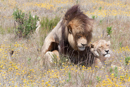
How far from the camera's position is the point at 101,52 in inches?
218

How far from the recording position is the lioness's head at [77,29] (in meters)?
4.42

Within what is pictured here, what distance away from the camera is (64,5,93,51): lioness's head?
442 centimetres

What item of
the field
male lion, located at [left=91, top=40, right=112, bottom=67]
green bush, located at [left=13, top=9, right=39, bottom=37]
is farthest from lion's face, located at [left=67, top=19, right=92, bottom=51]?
green bush, located at [left=13, top=9, right=39, bottom=37]

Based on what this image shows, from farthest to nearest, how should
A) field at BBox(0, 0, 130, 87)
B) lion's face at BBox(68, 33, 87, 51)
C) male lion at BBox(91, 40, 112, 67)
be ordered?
male lion at BBox(91, 40, 112, 67) → lion's face at BBox(68, 33, 87, 51) → field at BBox(0, 0, 130, 87)

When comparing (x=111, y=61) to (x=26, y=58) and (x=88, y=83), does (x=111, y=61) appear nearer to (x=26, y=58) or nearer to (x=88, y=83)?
(x=88, y=83)

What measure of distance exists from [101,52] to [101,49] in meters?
0.09

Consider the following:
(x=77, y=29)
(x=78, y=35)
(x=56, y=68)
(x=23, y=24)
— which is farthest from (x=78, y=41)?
(x=23, y=24)

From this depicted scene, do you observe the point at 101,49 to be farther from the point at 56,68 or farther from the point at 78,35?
the point at 56,68

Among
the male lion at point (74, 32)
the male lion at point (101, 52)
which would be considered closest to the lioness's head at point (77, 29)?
the male lion at point (74, 32)

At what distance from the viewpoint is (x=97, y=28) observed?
9344 millimetres

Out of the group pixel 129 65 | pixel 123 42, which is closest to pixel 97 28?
pixel 123 42

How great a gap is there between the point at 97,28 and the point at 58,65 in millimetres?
4838

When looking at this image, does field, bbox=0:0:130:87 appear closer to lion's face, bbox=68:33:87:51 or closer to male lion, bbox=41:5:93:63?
male lion, bbox=41:5:93:63

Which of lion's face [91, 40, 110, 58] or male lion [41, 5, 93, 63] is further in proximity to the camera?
lion's face [91, 40, 110, 58]
